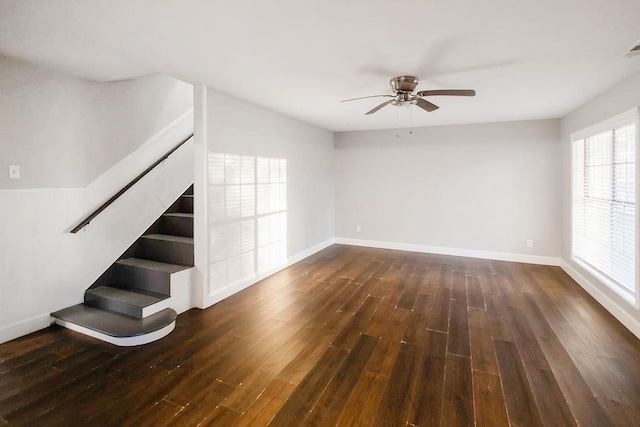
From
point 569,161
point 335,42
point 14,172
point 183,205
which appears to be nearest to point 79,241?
point 14,172

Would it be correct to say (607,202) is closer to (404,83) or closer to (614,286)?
(614,286)

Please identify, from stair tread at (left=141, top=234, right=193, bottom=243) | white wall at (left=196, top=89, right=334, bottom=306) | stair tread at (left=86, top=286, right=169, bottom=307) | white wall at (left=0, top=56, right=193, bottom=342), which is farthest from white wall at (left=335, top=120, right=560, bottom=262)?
stair tread at (left=86, top=286, right=169, bottom=307)

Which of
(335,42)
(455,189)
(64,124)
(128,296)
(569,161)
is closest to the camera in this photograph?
(335,42)

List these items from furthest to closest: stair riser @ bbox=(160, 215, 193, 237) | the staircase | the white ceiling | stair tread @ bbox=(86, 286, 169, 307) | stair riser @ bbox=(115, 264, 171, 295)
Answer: stair riser @ bbox=(160, 215, 193, 237), stair riser @ bbox=(115, 264, 171, 295), stair tread @ bbox=(86, 286, 169, 307), the staircase, the white ceiling

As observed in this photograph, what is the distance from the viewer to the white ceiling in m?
1.89

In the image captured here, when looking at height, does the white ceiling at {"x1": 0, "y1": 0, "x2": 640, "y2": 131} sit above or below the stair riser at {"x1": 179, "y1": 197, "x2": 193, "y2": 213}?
above

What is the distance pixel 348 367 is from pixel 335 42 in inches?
96.0

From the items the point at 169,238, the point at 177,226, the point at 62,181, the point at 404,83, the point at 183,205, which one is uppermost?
the point at 404,83

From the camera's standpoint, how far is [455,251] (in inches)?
237

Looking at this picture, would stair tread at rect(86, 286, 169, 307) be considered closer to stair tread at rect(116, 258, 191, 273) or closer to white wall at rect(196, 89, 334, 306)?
stair tread at rect(116, 258, 191, 273)

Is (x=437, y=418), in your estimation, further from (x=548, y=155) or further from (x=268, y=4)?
(x=548, y=155)

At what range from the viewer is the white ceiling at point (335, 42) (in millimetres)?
1887

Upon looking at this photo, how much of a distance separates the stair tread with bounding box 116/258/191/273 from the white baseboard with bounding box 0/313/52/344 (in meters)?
0.82

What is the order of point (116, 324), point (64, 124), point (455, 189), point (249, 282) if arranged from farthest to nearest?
point (455, 189) → point (249, 282) → point (64, 124) → point (116, 324)
